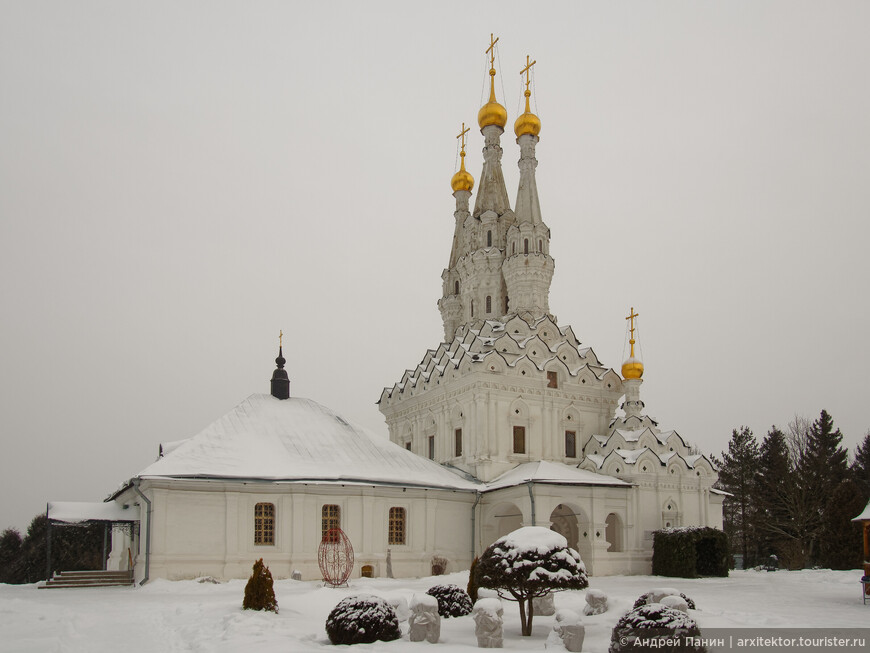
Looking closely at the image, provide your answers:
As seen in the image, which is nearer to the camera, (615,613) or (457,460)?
(615,613)

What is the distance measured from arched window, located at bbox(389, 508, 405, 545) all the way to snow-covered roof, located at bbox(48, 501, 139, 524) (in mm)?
8883

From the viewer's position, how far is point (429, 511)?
3134 centimetres

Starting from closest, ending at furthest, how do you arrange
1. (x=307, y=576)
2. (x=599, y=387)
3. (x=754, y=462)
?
(x=307, y=576), (x=599, y=387), (x=754, y=462)

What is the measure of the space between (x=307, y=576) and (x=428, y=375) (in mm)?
13218

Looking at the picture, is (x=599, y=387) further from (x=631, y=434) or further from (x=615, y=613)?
(x=615, y=613)

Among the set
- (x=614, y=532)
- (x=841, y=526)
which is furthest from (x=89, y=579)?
(x=841, y=526)

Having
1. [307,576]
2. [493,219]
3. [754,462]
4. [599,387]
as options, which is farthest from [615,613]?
[754,462]

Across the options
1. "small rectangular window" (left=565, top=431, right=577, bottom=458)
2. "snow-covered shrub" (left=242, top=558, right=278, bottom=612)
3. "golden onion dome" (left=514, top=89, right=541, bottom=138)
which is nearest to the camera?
"snow-covered shrub" (left=242, top=558, right=278, bottom=612)

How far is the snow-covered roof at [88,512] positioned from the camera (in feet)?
89.8

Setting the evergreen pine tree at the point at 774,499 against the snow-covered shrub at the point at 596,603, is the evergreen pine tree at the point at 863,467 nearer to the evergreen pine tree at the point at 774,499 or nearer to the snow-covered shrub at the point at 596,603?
the evergreen pine tree at the point at 774,499

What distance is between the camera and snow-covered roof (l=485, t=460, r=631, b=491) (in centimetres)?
3152

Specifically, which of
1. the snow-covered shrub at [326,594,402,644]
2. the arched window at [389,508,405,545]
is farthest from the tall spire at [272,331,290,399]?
the snow-covered shrub at [326,594,402,644]

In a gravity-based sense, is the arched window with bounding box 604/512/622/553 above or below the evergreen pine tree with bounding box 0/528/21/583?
above

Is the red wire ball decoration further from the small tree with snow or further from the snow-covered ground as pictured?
the small tree with snow
